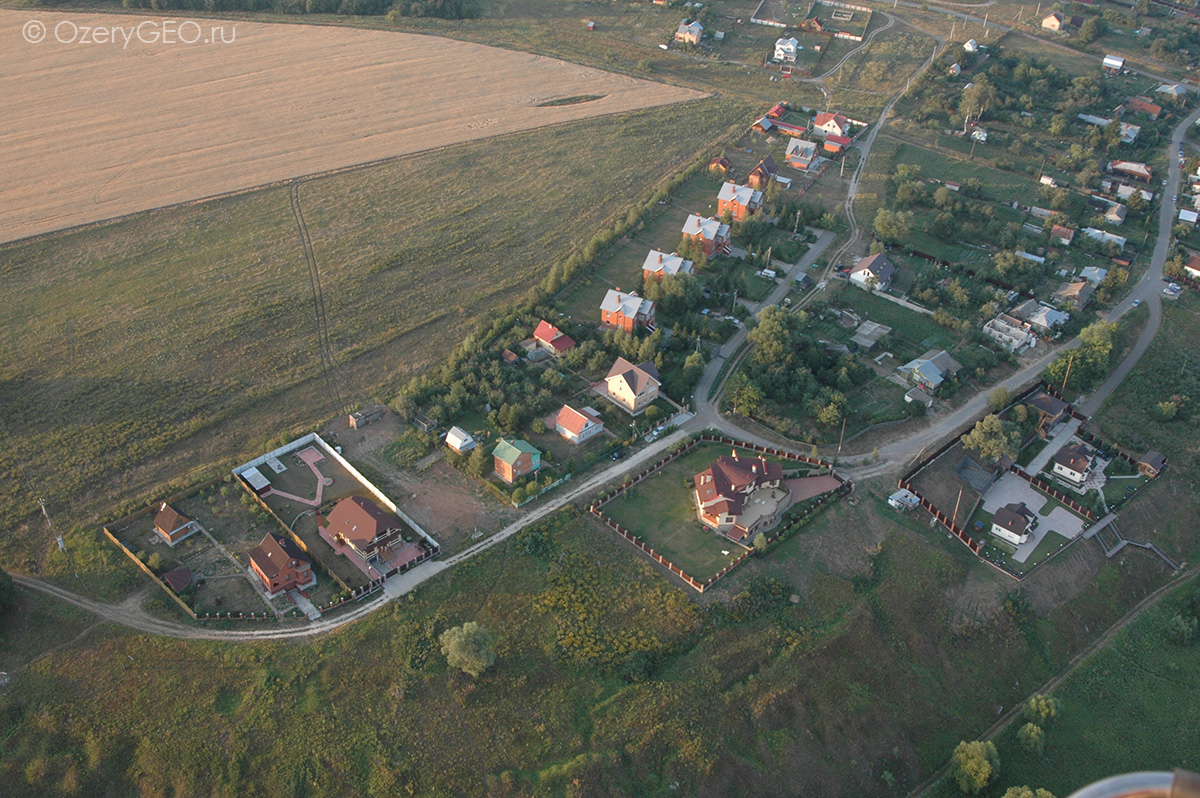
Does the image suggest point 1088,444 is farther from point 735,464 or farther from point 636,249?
point 636,249

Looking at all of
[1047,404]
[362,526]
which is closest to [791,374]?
[1047,404]

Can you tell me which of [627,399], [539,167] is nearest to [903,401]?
[627,399]

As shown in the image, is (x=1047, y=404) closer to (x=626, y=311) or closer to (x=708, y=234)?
(x=708, y=234)

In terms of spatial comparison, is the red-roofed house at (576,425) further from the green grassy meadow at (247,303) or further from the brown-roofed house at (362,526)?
the green grassy meadow at (247,303)

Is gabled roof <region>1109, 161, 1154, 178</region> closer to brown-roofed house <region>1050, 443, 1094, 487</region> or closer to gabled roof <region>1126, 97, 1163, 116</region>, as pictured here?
gabled roof <region>1126, 97, 1163, 116</region>

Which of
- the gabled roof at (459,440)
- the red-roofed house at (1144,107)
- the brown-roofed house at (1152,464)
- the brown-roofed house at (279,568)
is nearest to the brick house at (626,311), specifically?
the gabled roof at (459,440)
